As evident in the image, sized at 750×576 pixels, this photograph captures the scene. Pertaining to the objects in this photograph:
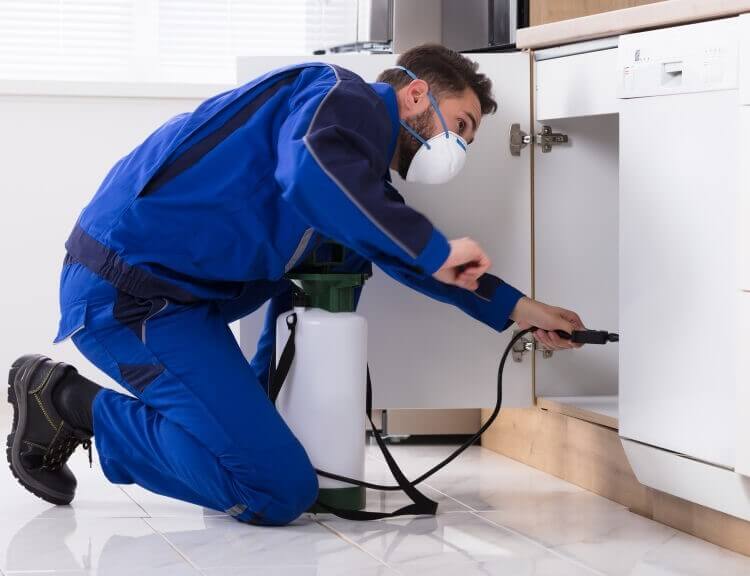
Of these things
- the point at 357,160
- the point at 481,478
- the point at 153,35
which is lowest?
the point at 481,478

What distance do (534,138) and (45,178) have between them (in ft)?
4.58

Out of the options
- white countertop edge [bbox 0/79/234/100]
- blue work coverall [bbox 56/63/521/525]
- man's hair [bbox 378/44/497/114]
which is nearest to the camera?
blue work coverall [bbox 56/63/521/525]

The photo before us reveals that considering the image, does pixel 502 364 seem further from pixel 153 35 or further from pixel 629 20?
pixel 153 35

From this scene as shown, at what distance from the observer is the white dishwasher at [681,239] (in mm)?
1467

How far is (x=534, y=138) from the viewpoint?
1909 millimetres

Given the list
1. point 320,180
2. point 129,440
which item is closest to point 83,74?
point 129,440

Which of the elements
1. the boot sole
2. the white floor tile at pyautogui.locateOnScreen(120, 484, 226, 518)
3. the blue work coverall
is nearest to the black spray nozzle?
the blue work coverall

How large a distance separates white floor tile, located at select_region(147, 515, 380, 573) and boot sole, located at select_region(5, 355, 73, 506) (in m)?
0.19

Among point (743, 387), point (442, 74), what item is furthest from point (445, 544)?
point (442, 74)

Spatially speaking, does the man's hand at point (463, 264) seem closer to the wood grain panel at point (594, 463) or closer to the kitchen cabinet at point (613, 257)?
the kitchen cabinet at point (613, 257)

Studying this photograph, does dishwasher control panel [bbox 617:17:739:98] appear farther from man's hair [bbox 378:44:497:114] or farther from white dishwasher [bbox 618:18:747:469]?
man's hair [bbox 378:44:497:114]

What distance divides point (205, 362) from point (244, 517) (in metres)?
0.24

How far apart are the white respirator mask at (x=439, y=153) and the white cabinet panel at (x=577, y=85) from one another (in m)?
0.23

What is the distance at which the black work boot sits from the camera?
1779 millimetres
